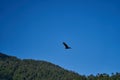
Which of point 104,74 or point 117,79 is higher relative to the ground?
point 104,74

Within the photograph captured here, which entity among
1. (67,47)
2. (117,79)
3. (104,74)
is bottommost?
(67,47)

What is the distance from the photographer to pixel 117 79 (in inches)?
6093

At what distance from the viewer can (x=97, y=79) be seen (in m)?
164

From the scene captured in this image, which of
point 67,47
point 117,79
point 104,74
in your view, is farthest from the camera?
point 104,74

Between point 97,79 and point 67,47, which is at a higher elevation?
point 97,79

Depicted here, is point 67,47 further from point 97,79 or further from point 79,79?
Answer: point 79,79

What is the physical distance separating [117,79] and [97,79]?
1364cm

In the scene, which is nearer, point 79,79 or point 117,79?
point 117,79

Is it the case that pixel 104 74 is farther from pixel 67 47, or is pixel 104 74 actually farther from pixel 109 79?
pixel 67 47

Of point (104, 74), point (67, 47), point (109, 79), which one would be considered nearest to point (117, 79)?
point (109, 79)

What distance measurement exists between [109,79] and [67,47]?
5097 inches

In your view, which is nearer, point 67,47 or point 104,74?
point 67,47

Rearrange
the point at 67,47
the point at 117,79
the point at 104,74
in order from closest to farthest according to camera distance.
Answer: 1. the point at 67,47
2. the point at 117,79
3. the point at 104,74

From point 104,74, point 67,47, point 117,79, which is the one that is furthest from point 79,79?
point 67,47
